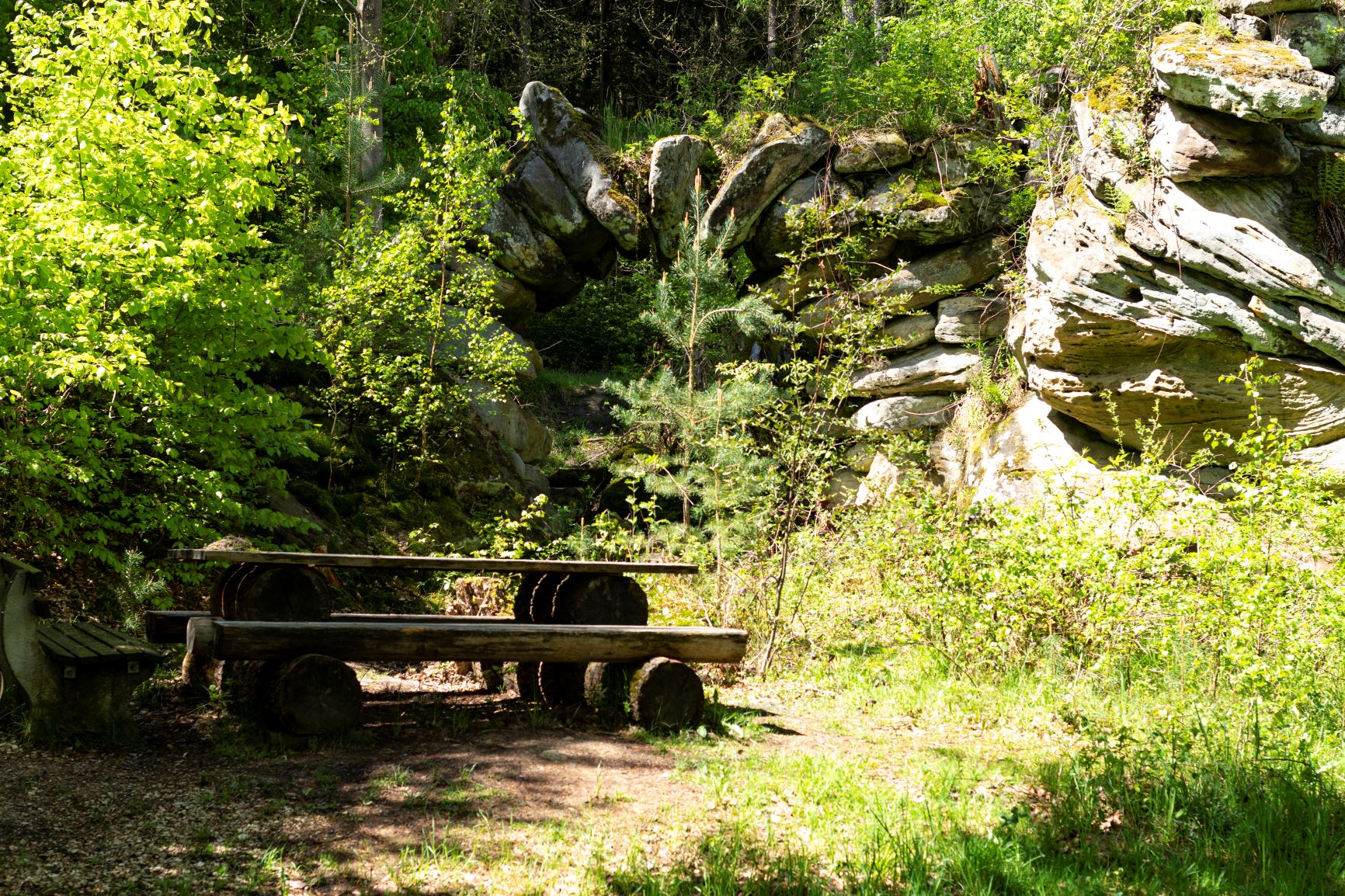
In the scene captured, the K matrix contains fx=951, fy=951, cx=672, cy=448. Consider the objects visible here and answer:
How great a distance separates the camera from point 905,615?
6645 millimetres

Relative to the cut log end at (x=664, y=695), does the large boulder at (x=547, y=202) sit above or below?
above

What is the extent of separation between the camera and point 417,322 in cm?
1050

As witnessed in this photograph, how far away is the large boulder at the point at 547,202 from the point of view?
1358 centimetres

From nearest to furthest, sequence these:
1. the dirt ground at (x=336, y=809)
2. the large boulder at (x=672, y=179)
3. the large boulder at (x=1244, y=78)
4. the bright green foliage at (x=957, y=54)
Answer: the dirt ground at (x=336, y=809) → the large boulder at (x=1244, y=78) → the bright green foliage at (x=957, y=54) → the large boulder at (x=672, y=179)

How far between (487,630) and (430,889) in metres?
1.92

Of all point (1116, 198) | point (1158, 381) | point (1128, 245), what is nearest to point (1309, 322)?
point (1158, 381)

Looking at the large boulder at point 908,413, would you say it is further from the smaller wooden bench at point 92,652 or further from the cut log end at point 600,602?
the smaller wooden bench at point 92,652

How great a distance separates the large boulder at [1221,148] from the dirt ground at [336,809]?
26.7ft

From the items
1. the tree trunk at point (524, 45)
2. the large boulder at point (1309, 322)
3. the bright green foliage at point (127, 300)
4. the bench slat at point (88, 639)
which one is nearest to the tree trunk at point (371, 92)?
→ the bright green foliage at point (127, 300)

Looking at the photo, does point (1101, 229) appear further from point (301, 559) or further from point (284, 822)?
point (284, 822)

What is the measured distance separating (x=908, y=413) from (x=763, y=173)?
3919mm

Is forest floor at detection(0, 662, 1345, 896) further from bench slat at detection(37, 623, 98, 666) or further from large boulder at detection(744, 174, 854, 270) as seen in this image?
large boulder at detection(744, 174, 854, 270)

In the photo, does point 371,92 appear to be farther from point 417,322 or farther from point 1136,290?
point 1136,290

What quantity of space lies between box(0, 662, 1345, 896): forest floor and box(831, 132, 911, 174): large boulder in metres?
9.67
